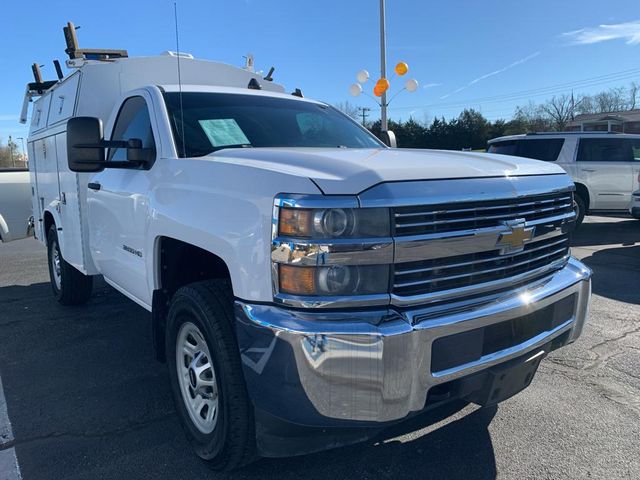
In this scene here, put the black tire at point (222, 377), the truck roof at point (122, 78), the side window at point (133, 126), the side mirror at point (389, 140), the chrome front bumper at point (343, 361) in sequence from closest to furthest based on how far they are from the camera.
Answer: the chrome front bumper at point (343, 361) < the black tire at point (222, 377) < the side window at point (133, 126) < the side mirror at point (389, 140) < the truck roof at point (122, 78)

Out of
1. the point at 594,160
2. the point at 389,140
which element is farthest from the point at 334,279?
the point at 594,160

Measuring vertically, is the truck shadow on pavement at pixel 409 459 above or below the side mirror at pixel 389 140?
below

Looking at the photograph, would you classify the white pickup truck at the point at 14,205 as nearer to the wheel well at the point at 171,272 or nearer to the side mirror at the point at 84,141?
the side mirror at the point at 84,141

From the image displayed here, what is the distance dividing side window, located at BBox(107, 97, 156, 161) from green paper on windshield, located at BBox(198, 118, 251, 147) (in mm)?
375

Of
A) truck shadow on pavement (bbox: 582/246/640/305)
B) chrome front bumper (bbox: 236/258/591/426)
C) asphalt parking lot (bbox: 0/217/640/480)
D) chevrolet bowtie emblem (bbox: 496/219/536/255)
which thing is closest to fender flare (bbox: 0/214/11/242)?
asphalt parking lot (bbox: 0/217/640/480)

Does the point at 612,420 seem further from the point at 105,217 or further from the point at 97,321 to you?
the point at 97,321

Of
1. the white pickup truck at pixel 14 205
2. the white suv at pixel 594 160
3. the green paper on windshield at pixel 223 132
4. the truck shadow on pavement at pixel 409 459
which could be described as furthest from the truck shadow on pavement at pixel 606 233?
the white pickup truck at pixel 14 205

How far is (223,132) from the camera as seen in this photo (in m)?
3.42

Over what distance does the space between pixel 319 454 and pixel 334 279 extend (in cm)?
129

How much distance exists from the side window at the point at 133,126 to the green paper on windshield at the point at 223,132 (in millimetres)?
375

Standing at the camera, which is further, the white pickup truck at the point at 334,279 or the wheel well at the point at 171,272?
the wheel well at the point at 171,272

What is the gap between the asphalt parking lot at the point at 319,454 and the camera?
9.02ft

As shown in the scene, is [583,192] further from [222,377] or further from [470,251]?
[222,377]

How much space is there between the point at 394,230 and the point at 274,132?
1.76 metres
